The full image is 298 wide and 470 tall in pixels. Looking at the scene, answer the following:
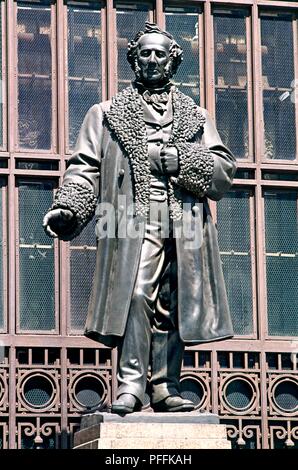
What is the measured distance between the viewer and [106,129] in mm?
14906

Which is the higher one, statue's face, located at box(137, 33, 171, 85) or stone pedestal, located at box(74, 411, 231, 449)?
statue's face, located at box(137, 33, 171, 85)

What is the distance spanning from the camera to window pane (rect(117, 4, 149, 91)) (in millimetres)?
19531

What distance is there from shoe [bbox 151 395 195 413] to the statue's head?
7.91 feet

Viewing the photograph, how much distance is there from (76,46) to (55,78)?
42 centimetres

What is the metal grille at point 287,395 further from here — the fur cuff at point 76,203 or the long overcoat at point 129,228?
the fur cuff at point 76,203

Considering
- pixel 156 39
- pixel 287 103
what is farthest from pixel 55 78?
pixel 156 39

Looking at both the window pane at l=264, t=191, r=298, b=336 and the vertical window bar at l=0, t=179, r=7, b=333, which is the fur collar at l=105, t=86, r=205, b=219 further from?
the window pane at l=264, t=191, r=298, b=336

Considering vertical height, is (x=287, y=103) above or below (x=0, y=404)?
above

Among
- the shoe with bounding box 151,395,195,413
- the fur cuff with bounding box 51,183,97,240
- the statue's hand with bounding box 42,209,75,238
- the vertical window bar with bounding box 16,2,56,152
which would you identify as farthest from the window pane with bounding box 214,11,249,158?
the shoe with bounding box 151,395,195,413

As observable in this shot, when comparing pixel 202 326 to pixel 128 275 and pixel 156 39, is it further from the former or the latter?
pixel 156 39

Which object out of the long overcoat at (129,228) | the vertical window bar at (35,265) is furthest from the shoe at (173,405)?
the vertical window bar at (35,265)

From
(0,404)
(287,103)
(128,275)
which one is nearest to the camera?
(128,275)

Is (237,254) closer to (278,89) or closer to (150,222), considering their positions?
(278,89)

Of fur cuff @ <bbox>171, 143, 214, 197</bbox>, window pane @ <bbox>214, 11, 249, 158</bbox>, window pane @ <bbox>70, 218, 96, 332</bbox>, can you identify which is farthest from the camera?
window pane @ <bbox>214, 11, 249, 158</bbox>
